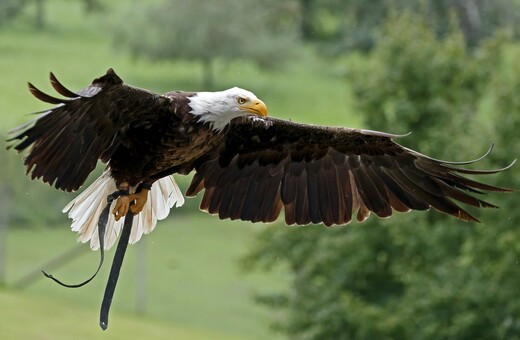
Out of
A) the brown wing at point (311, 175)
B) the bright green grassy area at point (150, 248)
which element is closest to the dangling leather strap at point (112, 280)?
the brown wing at point (311, 175)

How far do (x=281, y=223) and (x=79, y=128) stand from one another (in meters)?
18.7

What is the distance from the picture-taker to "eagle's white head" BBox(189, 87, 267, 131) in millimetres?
8188

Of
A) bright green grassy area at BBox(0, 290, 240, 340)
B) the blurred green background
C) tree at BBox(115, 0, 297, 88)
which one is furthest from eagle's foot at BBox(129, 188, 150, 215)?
tree at BBox(115, 0, 297, 88)

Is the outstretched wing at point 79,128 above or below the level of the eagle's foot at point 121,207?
below

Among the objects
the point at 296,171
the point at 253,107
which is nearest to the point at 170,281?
the point at 296,171

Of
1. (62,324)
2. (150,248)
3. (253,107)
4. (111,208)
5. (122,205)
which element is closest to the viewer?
(253,107)

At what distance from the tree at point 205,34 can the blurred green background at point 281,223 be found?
0.34ft

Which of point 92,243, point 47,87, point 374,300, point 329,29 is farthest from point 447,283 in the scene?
point 329,29

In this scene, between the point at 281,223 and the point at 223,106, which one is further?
the point at 281,223

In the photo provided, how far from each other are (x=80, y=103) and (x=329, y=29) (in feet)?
210

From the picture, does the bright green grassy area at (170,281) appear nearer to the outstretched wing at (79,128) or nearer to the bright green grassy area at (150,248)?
the bright green grassy area at (150,248)

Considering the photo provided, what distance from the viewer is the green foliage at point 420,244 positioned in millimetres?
22547

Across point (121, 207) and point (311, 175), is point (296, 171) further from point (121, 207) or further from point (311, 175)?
point (121, 207)

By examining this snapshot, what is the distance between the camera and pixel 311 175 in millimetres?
9438
